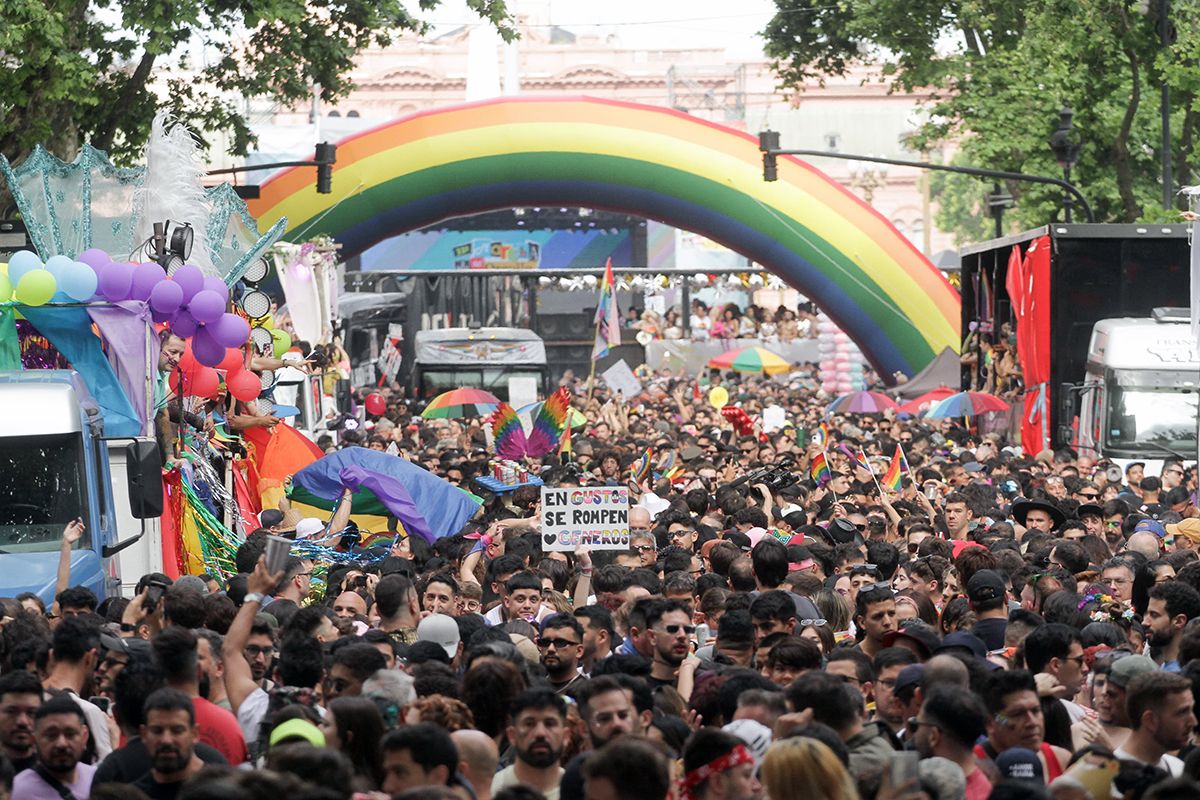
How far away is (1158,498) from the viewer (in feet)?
63.9

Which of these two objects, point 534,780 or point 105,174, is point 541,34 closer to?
point 105,174

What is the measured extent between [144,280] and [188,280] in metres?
0.60

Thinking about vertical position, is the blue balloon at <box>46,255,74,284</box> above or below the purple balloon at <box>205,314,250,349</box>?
above

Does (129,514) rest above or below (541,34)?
below

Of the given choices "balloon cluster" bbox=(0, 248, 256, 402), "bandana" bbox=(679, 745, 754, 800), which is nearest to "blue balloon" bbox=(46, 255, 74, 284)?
"balloon cluster" bbox=(0, 248, 256, 402)

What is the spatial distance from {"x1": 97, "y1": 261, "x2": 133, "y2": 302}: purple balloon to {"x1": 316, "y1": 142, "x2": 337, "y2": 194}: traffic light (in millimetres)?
14630

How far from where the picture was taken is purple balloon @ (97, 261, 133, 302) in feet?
48.4

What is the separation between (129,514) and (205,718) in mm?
7209

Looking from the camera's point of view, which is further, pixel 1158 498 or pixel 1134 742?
pixel 1158 498

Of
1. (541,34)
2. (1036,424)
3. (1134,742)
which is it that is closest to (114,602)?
(1134,742)

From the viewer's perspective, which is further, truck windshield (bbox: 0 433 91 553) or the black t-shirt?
truck windshield (bbox: 0 433 91 553)

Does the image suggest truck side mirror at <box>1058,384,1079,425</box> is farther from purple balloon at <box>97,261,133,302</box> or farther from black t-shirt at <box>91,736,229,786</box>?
black t-shirt at <box>91,736,229,786</box>

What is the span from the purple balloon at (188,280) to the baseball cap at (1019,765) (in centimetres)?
958

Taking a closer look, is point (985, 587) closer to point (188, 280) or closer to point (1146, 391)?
point (188, 280)
